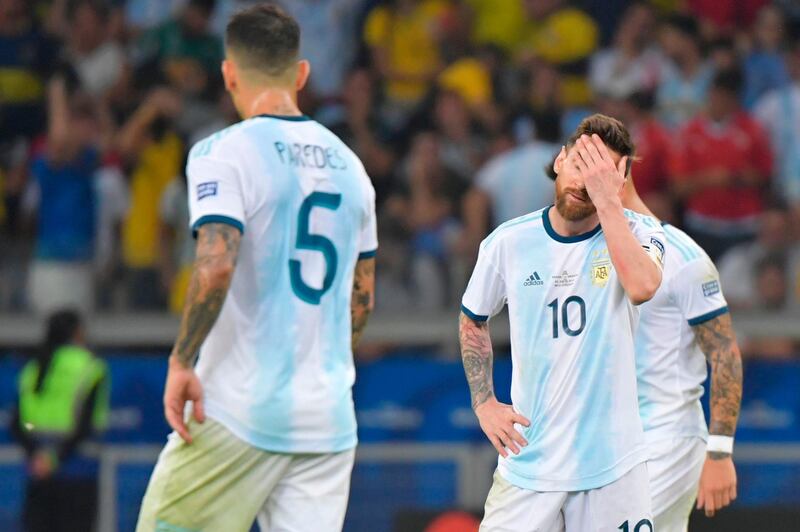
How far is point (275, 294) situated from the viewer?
533 cm

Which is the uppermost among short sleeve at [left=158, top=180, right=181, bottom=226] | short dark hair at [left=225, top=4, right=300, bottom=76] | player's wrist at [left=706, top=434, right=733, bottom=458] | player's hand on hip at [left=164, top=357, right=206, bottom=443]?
short sleeve at [left=158, top=180, right=181, bottom=226]

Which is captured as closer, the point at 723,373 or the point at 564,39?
the point at 723,373

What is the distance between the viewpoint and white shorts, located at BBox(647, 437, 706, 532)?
20.6 feet

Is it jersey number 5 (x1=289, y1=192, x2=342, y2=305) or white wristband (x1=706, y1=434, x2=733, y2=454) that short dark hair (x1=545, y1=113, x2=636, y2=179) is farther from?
white wristband (x1=706, y1=434, x2=733, y2=454)

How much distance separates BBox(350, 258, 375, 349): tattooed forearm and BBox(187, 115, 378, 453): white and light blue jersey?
0.35 m

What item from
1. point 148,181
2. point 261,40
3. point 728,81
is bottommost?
point 261,40

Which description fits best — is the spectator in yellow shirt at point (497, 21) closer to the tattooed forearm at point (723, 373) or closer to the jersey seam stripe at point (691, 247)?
the jersey seam stripe at point (691, 247)

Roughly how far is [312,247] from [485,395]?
2.84 feet

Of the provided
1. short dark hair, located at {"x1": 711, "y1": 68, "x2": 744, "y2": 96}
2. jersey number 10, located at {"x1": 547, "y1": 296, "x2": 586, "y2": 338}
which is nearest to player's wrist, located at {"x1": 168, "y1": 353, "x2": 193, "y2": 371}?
jersey number 10, located at {"x1": 547, "y1": 296, "x2": 586, "y2": 338}

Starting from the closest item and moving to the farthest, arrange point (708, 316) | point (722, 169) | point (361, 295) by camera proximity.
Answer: point (361, 295)
point (708, 316)
point (722, 169)

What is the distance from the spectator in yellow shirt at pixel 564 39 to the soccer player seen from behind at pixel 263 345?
771 centimetres

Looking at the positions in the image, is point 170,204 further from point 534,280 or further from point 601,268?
point 601,268

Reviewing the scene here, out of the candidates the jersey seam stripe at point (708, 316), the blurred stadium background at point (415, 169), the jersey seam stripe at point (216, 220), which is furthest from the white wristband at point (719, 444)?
the blurred stadium background at point (415, 169)

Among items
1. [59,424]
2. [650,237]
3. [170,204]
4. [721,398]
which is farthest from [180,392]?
[170,204]
